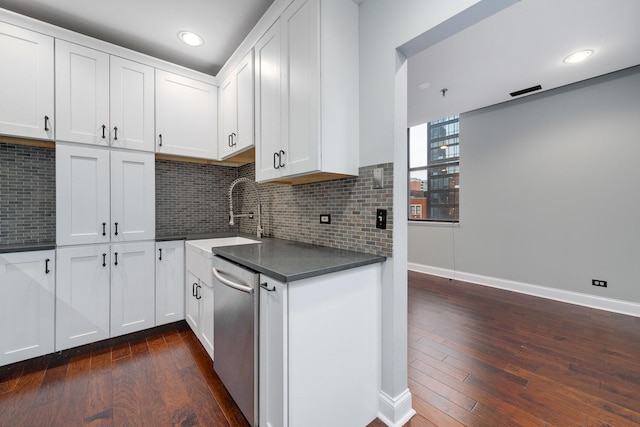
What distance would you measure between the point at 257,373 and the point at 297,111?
153 cm

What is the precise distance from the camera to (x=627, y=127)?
284 cm

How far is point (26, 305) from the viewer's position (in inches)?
78.1

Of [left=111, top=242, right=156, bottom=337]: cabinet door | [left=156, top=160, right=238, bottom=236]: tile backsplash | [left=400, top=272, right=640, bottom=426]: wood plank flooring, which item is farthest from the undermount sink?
[left=400, top=272, right=640, bottom=426]: wood plank flooring

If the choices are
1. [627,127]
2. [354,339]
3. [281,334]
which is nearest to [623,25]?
[627,127]

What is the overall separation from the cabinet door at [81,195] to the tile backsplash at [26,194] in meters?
0.46

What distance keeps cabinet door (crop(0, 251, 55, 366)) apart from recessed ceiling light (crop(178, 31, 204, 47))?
216 cm

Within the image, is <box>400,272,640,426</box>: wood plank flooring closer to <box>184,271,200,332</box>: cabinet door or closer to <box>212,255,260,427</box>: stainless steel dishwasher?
<box>212,255,260,427</box>: stainless steel dishwasher

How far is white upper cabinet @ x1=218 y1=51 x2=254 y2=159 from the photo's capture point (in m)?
2.26

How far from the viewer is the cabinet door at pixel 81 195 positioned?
2.11m

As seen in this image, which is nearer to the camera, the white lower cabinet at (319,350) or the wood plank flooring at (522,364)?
the white lower cabinet at (319,350)

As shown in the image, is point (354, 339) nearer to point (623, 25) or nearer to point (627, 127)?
point (623, 25)

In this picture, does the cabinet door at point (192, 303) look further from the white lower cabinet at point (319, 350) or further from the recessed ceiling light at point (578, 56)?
the recessed ceiling light at point (578, 56)

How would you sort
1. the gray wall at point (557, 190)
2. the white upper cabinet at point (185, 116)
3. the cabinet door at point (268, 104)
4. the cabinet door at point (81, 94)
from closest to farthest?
the cabinet door at point (268, 104) → the cabinet door at point (81, 94) → the white upper cabinet at point (185, 116) → the gray wall at point (557, 190)

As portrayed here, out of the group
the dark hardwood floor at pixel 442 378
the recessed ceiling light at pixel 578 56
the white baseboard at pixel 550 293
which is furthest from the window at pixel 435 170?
the dark hardwood floor at pixel 442 378
